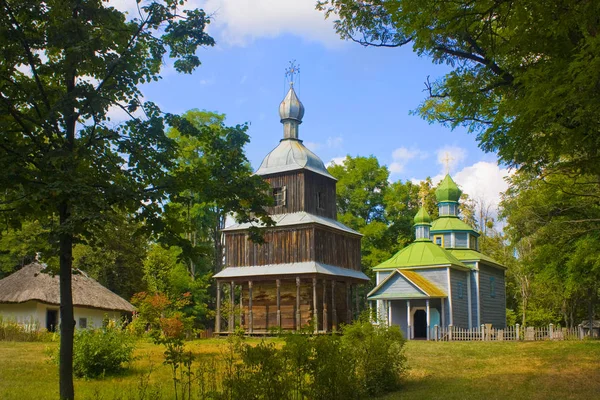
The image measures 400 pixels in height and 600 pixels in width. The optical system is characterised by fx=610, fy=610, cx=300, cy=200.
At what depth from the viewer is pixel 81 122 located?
8875mm

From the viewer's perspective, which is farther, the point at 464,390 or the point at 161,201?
the point at 464,390

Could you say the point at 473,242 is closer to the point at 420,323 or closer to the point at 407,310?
the point at 420,323

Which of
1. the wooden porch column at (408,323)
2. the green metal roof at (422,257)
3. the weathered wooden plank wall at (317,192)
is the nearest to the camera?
the wooden porch column at (408,323)

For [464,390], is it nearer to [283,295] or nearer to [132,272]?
[283,295]

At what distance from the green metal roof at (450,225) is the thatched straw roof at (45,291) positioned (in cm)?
2210

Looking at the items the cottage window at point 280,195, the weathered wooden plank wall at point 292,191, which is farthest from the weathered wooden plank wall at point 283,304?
the cottage window at point 280,195

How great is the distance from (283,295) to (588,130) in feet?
90.1

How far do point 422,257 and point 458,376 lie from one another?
2288 centimetres

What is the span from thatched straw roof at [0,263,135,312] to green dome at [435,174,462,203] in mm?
23356

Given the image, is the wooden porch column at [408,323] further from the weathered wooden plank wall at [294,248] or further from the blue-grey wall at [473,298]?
the blue-grey wall at [473,298]

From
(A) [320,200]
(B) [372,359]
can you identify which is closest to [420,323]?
(A) [320,200]

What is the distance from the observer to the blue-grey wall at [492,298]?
39469mm

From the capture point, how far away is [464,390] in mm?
12633

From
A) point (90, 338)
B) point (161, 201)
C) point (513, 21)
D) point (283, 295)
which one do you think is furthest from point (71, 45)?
point (283, 295)
